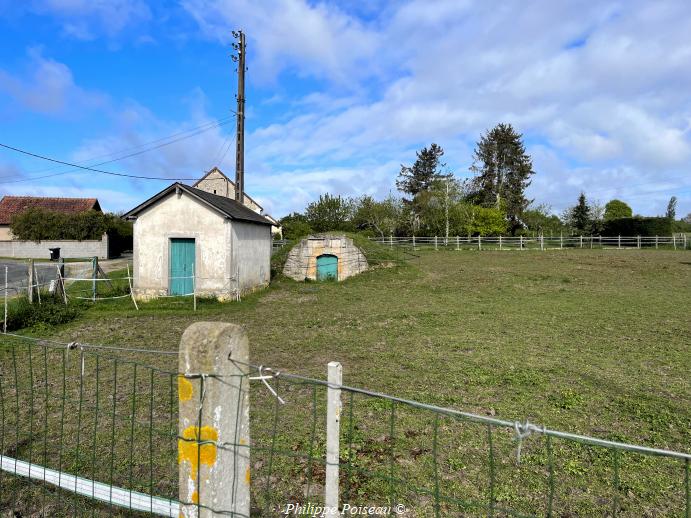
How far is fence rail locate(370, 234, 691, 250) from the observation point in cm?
3819

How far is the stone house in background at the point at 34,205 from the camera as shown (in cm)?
4097

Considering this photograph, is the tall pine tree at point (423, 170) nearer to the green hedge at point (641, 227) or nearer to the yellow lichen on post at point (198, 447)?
the green hedge at point (641, 227)

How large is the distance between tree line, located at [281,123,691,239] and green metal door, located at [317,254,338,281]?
22.4 meters

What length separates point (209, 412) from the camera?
197cm

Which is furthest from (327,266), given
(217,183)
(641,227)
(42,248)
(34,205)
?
(34,205)

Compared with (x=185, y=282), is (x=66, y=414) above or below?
below

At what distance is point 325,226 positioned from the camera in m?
41.9

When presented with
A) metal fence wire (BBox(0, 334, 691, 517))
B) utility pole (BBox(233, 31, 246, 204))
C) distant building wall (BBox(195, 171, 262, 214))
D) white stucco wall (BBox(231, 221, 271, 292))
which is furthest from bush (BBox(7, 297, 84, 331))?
distant building wall (BBox(195, 171, 262, 214))

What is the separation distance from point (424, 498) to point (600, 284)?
17.1m

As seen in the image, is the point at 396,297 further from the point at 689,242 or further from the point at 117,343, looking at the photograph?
the point at 689,242

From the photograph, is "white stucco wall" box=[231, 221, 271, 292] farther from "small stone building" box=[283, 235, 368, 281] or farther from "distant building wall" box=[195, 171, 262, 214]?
"distant building wall" box=[195, 171, 262, 214]

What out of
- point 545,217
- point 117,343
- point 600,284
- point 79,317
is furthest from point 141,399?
point 545,217

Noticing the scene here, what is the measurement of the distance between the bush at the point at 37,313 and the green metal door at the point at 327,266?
36.9 ft

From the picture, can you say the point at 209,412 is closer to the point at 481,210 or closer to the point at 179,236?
the point at 179,236
